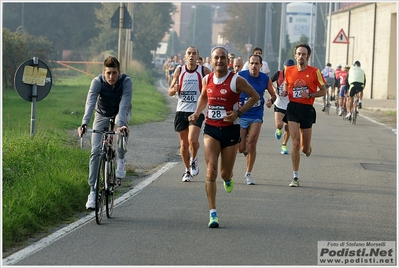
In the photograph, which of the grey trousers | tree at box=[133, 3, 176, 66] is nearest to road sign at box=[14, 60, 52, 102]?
the grey trousers

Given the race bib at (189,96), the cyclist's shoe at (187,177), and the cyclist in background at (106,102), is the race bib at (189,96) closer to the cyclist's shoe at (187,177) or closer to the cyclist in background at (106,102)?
the cyclist's shoe at (187,177)

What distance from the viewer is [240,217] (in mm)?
10180

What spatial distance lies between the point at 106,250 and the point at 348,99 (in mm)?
19212

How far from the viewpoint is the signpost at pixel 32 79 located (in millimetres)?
13398

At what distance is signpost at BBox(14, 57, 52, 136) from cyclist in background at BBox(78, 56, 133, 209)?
3262 mm

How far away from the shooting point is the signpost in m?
13.4

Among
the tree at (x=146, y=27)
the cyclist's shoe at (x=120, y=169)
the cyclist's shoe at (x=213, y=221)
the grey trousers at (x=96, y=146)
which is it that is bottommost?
the cyclist's shoe at (x=213, y=221)

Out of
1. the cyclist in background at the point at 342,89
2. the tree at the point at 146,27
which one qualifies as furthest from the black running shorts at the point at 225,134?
the tree at the point at 146,27

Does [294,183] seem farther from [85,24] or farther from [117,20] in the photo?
[85,24]

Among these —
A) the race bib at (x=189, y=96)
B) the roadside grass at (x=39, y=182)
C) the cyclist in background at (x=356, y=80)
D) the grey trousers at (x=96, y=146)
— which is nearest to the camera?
the roadside grass at (x=39, y=182)

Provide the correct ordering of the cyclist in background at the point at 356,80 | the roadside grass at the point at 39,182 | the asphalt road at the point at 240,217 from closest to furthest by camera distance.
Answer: the asphalt road at the point at 240,217 < the roadside grass at the point at 39,182 < the cyclist in background at the point at 356,80

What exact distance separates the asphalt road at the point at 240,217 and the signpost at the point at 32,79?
6.43ft

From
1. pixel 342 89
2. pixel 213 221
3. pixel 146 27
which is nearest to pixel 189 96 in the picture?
Result: pixel 213 221

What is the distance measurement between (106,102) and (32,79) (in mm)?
3610
